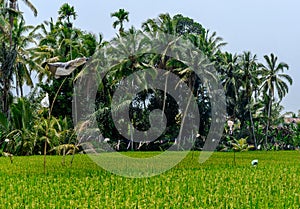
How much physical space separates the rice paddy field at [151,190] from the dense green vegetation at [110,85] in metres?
7.18

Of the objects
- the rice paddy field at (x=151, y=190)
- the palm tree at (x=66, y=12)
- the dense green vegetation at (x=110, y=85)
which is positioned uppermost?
the palm tree at (x=66, y=12)

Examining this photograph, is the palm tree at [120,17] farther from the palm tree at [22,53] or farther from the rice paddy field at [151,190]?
the rice paddy field at [151,190]

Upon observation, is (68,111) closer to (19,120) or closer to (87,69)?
(87,69)

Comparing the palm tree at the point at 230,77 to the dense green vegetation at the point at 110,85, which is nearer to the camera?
the dense green vegetation at the point at 110,85

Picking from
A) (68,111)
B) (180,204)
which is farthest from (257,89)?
(180,204)

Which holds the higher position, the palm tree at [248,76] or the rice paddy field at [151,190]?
the palm tree at [248,76]

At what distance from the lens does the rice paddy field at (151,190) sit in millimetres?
5230

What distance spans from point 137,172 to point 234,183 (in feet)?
7.96

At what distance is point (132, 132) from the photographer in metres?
21.9

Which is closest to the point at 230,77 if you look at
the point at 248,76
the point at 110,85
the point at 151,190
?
the point at 248,76

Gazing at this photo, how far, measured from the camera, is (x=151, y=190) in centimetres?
641

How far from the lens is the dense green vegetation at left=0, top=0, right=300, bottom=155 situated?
16.5m

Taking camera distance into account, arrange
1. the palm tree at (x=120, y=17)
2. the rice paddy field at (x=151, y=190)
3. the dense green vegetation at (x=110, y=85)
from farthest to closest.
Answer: the palm tree at (x=120, y=17) → the dense green vegetation at (x=110, y=85) → the rice paddy field at (x=151, y=190)

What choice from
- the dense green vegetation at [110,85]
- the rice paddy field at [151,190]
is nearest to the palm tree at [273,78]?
the dense green vegetation at [110,85]
